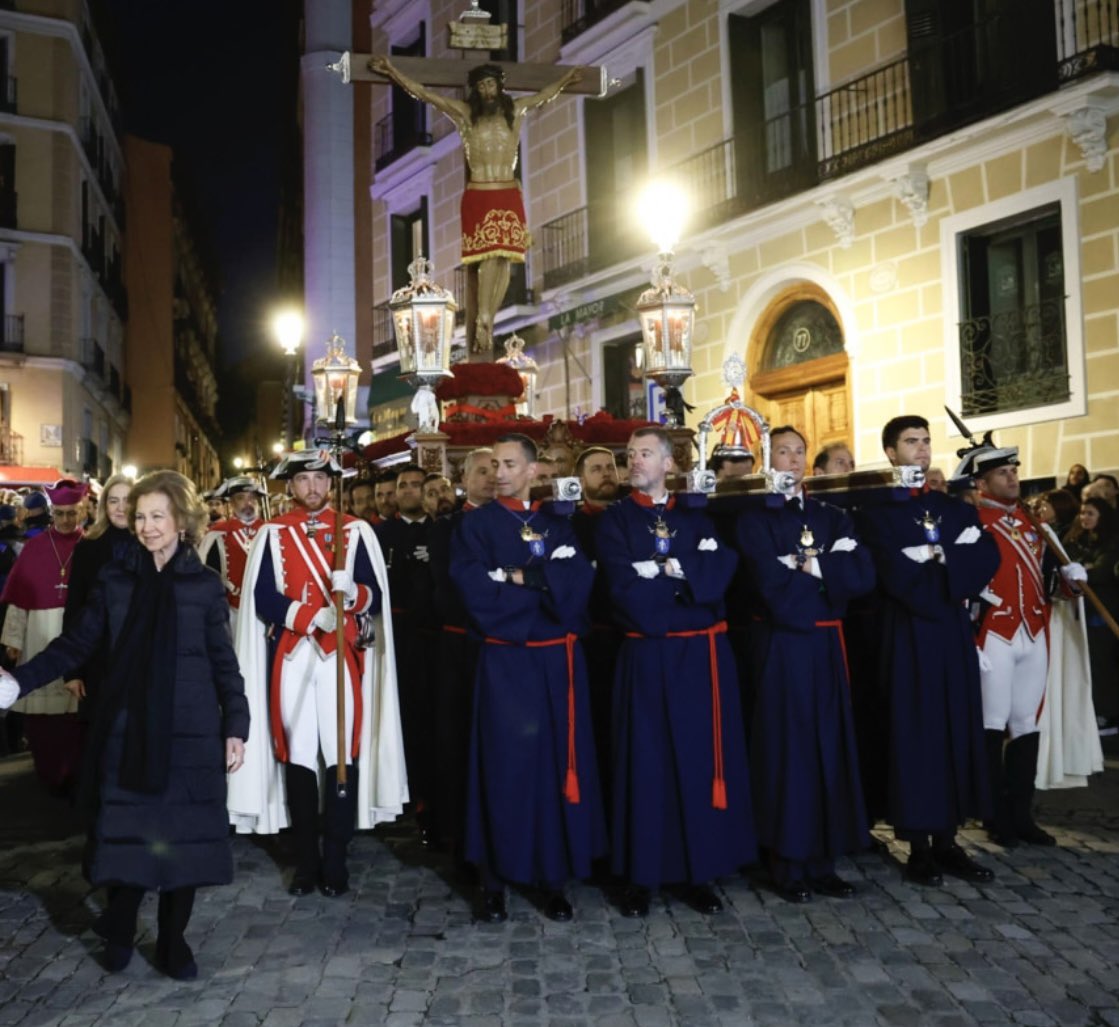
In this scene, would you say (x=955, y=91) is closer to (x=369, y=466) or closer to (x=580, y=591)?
(x=369, y=466)

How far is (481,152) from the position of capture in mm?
9242

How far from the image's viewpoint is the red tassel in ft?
16.8

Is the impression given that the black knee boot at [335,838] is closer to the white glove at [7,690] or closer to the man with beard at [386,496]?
the white glove at [7,690]

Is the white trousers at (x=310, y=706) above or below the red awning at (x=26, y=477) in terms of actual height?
below

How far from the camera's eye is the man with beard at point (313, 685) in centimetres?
551

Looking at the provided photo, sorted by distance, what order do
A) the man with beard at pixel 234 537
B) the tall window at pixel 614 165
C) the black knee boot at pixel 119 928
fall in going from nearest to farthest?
the black knee boot at pixel 119 928, the man with beard at pixel 234 537, the tall window at pixel 614 165

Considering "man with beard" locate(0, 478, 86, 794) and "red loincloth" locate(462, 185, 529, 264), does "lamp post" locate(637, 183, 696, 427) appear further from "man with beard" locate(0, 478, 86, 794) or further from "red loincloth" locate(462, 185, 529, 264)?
"man with beard" locate(0, 478, 86, 794)

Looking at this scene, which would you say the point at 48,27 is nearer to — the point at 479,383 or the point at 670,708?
the point at 479,383

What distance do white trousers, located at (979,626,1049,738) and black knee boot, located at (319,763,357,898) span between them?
10.2 ft

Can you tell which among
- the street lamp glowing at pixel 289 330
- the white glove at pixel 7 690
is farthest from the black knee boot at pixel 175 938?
the street lamp glowing at pixel 289 330

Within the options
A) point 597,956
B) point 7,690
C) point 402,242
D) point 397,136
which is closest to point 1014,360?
point 597,956

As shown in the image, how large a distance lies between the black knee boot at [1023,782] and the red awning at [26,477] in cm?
1183

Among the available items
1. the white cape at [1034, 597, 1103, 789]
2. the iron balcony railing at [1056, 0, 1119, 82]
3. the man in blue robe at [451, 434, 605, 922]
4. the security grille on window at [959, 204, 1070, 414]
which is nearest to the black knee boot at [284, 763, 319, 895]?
the man in blue robe at [451, 434, 605, 922]

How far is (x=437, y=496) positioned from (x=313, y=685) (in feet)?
5.94
